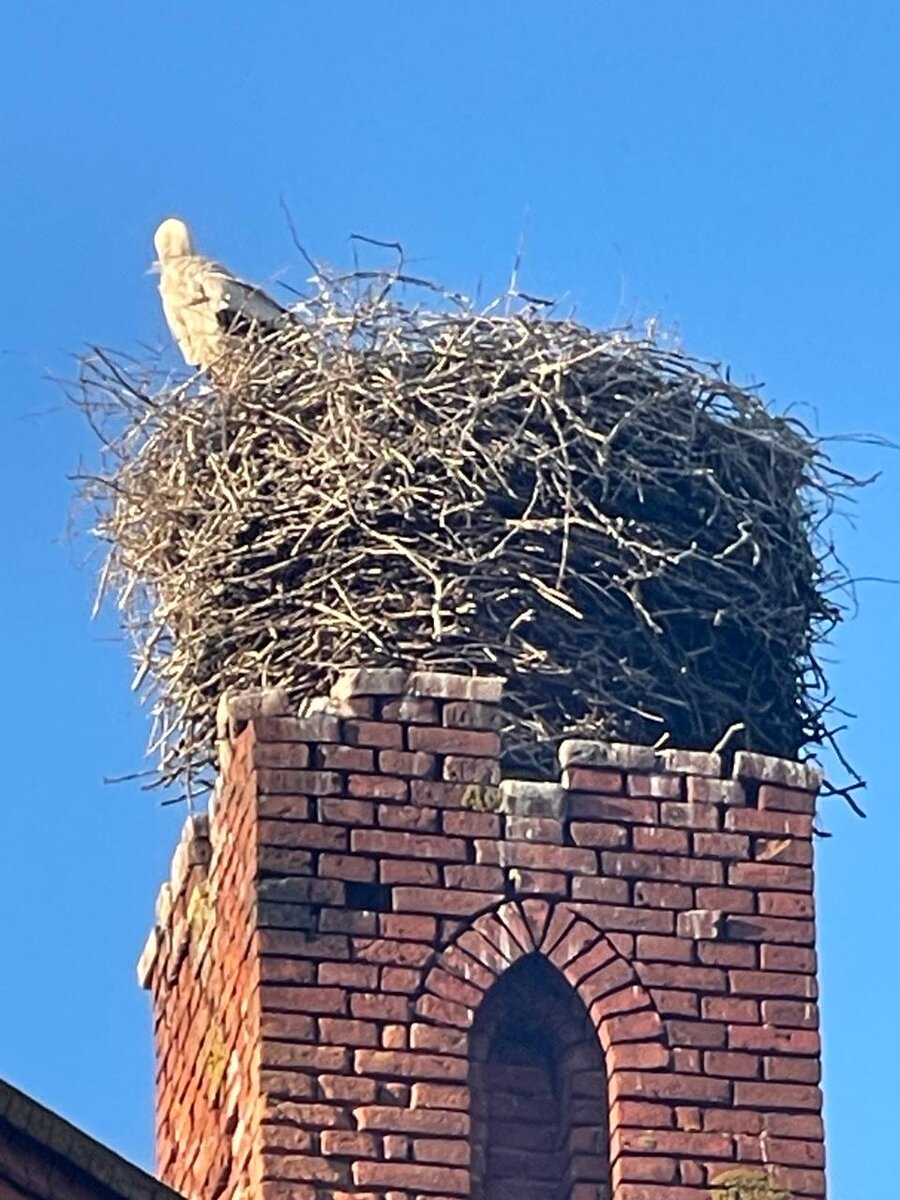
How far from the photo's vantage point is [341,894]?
13.6 m

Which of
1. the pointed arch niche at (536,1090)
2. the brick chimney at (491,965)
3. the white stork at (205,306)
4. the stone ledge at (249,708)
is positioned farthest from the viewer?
the white stork at (205,306)

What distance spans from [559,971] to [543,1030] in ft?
0.69

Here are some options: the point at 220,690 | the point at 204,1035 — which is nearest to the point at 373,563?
the point at 220,690

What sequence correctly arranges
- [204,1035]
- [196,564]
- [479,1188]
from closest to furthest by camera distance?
[479,1188], [204,1035], [196,564]

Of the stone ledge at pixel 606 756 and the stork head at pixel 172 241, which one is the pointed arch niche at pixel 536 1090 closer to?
the stone ledge at pixel 606 756

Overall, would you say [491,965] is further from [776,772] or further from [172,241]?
[172,241]

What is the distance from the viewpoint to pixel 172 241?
19000 mm

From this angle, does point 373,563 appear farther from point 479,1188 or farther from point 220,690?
point 479,1188

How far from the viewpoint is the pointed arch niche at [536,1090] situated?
531 inches

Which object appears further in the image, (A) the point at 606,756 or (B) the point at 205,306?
(B) the point at 205,306

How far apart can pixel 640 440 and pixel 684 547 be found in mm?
385

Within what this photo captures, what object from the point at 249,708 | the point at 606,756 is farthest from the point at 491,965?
the point at 249,708

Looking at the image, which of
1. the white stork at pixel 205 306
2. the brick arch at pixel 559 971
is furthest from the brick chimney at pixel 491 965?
the white stork at pixel 205 306

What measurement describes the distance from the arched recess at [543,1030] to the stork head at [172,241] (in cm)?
572
